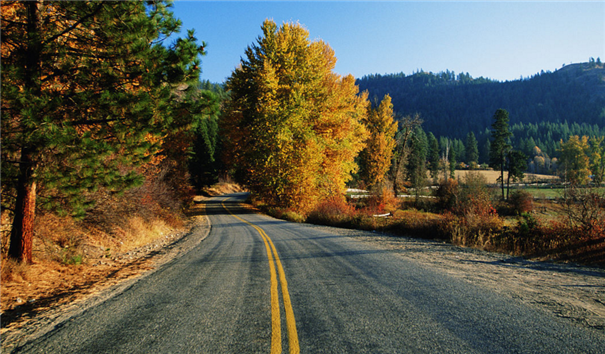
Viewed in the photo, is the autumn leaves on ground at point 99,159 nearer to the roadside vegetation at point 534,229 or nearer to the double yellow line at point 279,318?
the roadside vegetation at point 534,229

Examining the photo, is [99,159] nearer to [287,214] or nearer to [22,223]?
[22,223]

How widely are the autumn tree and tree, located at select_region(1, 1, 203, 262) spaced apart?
122 feet

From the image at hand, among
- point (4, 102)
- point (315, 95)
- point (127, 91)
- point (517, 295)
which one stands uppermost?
point (315, 95)

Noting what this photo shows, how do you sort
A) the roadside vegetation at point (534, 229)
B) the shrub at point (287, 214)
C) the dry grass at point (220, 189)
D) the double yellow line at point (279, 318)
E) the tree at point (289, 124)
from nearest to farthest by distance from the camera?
1. the double yellow line at point (279, 318)
2. the roadside vegetation at point (534, 229)
3. the shrub at point (287, 214)
4. the tree at point (289, 124)
5. the dry grass at point (220, 189)

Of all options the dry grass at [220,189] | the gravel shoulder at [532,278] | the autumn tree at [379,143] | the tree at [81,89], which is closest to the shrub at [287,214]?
the gravel shoulder at [532,278]

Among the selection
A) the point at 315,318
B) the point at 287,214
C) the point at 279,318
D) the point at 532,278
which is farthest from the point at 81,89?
the point at 287,214

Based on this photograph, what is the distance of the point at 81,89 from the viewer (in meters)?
6.17

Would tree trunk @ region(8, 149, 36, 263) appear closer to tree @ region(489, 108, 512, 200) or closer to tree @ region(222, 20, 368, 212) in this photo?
tree @ region(222, 20, 368, 212)

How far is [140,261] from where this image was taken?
837cm

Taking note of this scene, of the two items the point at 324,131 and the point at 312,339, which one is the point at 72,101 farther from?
the point at 324,131

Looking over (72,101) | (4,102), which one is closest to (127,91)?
(72,101)

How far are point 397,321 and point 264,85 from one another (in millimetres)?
21830

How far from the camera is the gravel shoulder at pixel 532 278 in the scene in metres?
4.10

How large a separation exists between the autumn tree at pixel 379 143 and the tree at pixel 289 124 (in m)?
15.0
